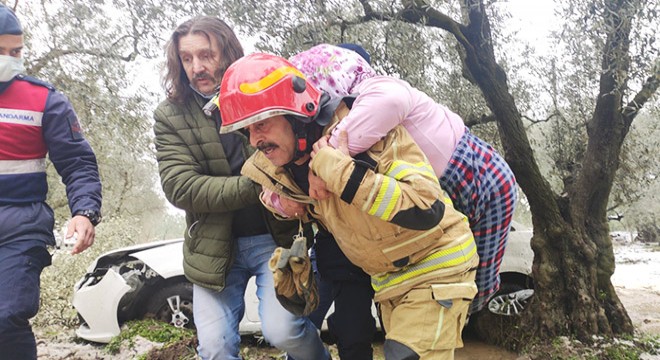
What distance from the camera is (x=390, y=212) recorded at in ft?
5.74

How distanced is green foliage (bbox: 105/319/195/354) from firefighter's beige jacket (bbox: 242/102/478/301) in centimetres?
316

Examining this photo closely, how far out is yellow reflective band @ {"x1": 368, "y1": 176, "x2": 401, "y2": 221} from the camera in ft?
5.73

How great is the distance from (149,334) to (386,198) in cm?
400

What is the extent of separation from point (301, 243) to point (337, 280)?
482 mm

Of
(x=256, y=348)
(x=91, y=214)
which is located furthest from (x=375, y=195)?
(x=256, y=348)

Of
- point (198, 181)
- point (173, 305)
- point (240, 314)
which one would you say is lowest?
point (173, 305)

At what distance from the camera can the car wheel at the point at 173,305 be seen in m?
5.23

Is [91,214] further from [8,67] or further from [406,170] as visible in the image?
[406,170]

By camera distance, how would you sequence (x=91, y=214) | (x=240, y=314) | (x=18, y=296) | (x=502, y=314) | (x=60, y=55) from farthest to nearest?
1. (x=60, y=55)
2. (x=502, y=314)
3. (x=240, y=314)
4. (x=91, y=214)
5. (x=18, y=296)

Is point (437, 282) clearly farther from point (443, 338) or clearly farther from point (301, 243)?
point (301, 243)

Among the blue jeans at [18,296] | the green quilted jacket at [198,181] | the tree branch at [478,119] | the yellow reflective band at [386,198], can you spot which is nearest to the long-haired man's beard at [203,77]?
the green quilted jacket at [198,181]

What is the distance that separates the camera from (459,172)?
224 centimetres

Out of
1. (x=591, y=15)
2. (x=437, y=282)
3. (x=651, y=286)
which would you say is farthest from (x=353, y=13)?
(x=651, y=286)

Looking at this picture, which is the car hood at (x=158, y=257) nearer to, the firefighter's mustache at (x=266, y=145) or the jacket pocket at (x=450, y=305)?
the firefighter's mustache at (x=266, y=145)
